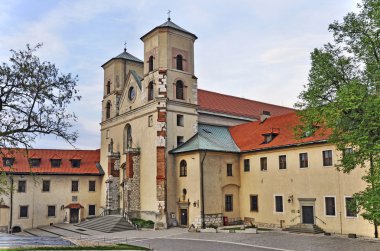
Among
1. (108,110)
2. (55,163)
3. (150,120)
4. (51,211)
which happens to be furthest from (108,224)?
(108,110)

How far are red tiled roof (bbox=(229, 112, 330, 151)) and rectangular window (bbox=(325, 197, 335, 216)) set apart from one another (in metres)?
4.48

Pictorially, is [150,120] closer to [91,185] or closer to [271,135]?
[271,135]

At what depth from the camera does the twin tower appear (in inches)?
1432

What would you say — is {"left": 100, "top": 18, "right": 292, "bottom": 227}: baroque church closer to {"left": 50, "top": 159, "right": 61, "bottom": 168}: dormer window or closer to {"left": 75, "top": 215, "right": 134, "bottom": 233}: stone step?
{"left": 75, "top": 215, "right": 134, "bottom": 233}: stone step

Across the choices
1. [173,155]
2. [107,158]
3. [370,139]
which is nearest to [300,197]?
[173,155]

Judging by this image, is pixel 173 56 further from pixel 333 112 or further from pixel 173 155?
pixel 333 112

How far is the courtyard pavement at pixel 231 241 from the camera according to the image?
22.9m

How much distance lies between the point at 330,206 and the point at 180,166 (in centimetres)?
1383

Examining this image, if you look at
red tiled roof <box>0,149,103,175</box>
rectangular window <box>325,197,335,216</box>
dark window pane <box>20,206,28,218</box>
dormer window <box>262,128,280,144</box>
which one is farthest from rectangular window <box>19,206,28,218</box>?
rectangular window <box>325,197,335,216</box>

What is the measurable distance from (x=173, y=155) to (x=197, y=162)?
11.5 feet

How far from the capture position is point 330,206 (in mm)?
28484

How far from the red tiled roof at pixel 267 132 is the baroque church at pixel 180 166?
0.46ft

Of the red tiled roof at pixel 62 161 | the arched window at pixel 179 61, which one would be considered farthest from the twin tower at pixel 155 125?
the red tiled roof at pixel 62 161

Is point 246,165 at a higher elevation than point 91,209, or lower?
higher
